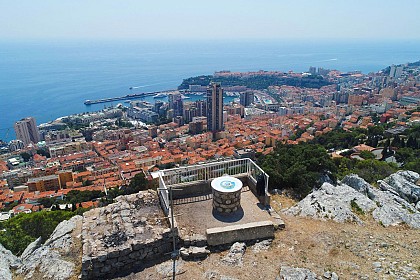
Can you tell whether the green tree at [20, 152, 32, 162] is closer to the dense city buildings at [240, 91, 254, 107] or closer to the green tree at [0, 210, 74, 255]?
the green tree at [0, 210, 74, 255]

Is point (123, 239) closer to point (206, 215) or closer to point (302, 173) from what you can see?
point (206, 215)

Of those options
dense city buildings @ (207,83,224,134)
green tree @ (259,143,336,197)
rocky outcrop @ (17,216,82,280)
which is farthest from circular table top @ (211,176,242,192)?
dense city buildings @ (207,83,224,134)

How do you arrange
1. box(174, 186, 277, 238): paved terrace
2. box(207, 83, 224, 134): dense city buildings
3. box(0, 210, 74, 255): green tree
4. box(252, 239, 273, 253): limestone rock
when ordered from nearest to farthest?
box(252, 239, 273, 253): limestone rock
box(174, 186, 277, 238): paved terrace
box(0, 210, 74, 255): green tree
box(207, 83, 224, 134): dense city buildings

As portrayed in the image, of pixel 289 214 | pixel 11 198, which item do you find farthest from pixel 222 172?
pixel 11 198

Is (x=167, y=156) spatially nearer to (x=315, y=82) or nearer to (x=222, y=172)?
(x=222, y=172)

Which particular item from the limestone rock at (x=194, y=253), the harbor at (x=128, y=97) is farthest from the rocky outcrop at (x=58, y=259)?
the harbor at (x=128, y=97)

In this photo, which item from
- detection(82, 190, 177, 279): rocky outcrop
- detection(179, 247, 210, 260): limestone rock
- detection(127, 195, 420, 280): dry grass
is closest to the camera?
detection(127, 195, 420, 280): dry grass
